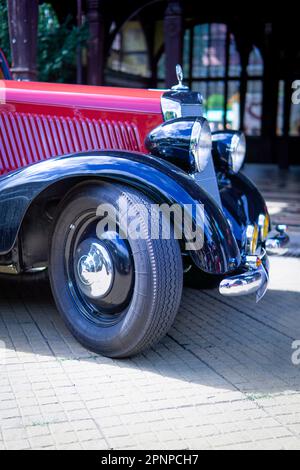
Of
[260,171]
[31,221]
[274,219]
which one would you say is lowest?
[260,171]

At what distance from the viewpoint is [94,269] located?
2832 mm

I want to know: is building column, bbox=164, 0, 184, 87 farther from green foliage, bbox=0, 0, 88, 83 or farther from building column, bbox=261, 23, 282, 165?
building column, bbox=261, 23, 282, 165

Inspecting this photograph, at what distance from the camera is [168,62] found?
9.54m

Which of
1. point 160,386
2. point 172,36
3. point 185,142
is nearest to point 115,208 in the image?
point 185,142

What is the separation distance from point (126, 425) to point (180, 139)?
1515mm

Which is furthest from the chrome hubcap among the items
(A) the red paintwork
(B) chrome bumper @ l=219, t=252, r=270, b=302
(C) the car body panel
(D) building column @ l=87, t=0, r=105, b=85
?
(D) building column @ l=87, t=0, r=105, b=85

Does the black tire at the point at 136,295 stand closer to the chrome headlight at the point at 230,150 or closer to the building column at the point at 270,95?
the chrome headlight at the point at 230,150

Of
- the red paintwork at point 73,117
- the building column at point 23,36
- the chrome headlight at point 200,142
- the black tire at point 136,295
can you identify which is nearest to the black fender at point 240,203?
the chrome headlight at point 200,142

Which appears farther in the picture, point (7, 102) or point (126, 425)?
point (7, 102)

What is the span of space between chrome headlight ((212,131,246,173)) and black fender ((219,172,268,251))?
0.08m

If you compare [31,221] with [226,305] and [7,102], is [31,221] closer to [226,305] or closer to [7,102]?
[7,102]

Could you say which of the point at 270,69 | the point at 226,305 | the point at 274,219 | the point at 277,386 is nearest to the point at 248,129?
the point at 270,69

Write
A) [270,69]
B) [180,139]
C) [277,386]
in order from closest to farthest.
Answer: [277,386] < [180,139] < [270,69]

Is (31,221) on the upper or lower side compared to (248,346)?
upper
